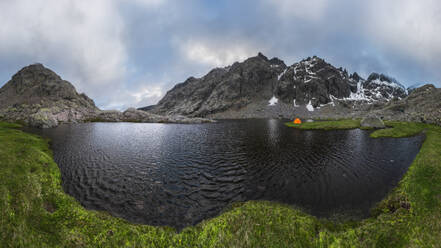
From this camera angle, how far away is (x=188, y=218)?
1222 centimetres

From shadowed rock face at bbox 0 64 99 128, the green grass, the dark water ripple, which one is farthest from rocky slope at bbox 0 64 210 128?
the green grass

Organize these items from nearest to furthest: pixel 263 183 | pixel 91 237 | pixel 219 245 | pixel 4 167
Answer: pixel 219 245 < pixel 91 237 < pixel 4 167 < pixel 263 183

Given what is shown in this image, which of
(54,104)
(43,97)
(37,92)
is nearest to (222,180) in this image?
(54,104)

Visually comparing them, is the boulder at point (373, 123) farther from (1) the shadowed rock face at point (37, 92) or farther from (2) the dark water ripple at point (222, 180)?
(1) the shadowed rock face at point (37, 92)

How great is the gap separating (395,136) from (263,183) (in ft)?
157

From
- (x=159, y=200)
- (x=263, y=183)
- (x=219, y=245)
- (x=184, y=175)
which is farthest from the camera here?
(x=184, y=175)

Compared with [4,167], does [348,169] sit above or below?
below

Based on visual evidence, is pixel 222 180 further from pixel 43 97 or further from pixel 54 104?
pixel 43 97

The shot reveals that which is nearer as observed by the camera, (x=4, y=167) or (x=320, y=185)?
(x=4, y=167)

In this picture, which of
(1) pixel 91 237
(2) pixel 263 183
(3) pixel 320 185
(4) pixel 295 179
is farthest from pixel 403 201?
(1) pixel 91 237

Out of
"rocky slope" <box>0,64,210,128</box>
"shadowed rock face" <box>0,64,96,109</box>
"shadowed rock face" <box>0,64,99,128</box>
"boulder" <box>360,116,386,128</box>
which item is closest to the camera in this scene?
"boulder" <box>360,116,386,128</box>


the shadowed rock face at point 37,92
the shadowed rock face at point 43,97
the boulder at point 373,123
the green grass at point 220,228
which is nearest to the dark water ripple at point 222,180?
the green grass at point 220,228

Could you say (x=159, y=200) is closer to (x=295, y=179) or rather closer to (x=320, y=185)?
(x=295, y=179)

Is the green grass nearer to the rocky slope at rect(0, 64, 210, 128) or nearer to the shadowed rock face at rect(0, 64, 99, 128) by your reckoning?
the rocky slope at rect(0, 64, 210, 128)
